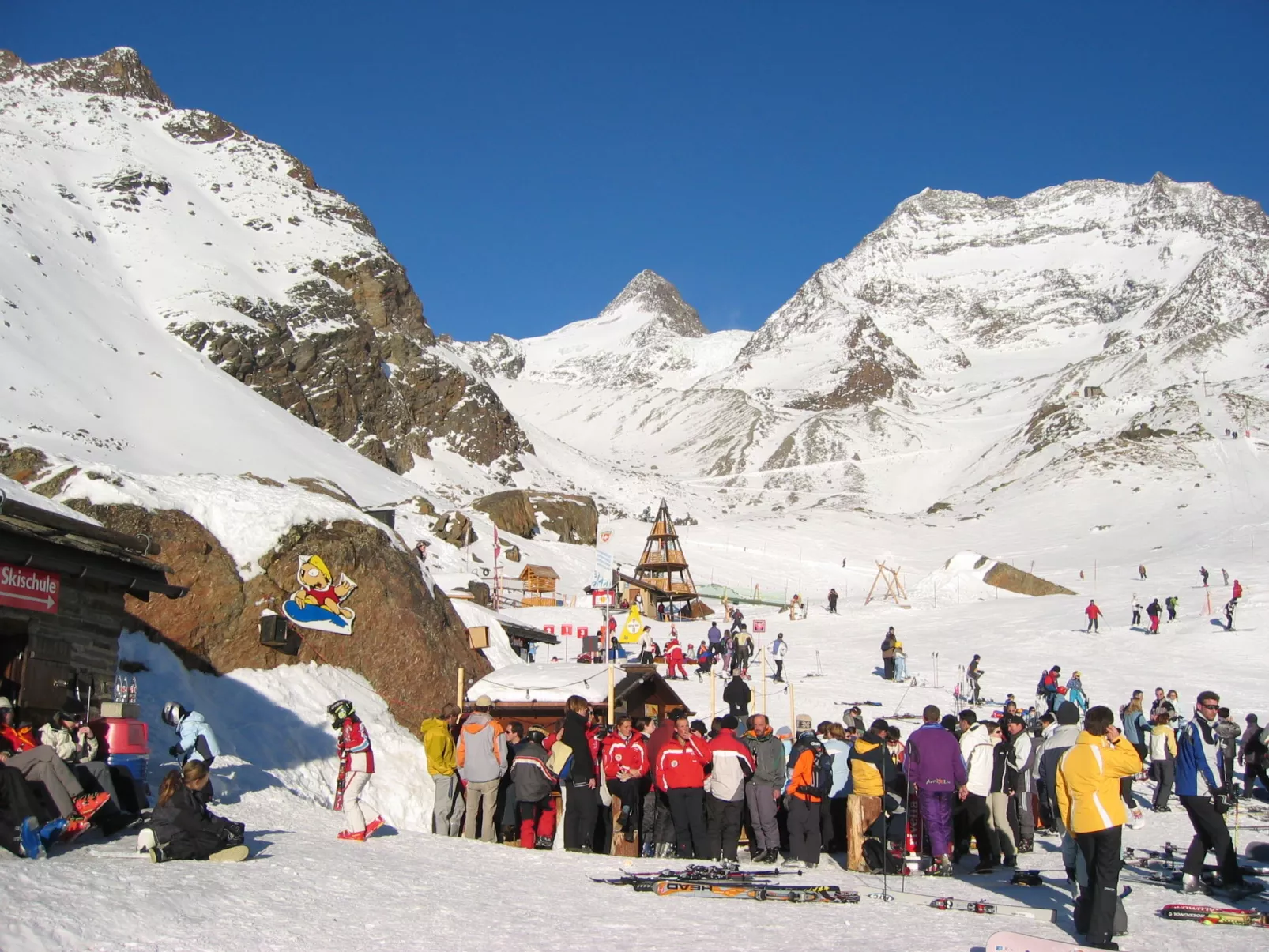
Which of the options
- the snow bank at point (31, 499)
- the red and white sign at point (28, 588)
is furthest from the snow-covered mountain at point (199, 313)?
the red and white sign at point (28, 588)

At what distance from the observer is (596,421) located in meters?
178

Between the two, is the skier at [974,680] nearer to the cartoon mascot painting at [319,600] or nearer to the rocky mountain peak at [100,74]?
the cartoon mascot painting at [319,600]

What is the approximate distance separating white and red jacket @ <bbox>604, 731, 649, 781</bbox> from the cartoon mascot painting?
6.64 m

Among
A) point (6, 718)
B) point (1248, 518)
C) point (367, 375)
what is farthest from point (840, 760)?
point (367, 375)

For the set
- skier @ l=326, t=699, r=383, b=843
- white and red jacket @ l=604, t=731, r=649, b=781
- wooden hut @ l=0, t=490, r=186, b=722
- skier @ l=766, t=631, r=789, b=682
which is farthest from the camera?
skier @ l=766, t=631, r=789, b=682

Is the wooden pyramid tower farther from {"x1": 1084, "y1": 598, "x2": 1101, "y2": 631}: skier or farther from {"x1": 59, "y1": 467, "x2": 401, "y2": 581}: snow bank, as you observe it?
{"x1": 59, "y1": 467, "x2": 401, "y2": 581}: snow bank

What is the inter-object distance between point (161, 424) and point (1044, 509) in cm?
5665

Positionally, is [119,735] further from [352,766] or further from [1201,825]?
[1201,825]

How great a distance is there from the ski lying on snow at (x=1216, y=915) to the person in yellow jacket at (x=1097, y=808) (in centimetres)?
105

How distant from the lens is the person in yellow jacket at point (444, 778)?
11766mm

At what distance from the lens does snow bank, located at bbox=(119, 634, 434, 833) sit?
41.9ft

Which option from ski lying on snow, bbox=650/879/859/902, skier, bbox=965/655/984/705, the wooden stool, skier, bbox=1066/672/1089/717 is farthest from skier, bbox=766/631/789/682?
ski lying on snow, bbox=650/879/859/902

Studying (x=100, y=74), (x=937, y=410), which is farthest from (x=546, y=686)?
(x=937, y=410)

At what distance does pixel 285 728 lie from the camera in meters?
14.3
